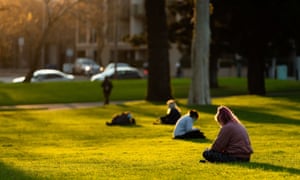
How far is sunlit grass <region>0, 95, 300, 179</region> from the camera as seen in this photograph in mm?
11773

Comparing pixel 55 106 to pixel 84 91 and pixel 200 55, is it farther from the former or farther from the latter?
pixel 200 55

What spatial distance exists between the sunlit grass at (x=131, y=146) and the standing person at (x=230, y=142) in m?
0.27

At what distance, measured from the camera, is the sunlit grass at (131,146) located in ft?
38.6

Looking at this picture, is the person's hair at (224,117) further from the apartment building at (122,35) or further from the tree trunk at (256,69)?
the apartment building at (122,35)

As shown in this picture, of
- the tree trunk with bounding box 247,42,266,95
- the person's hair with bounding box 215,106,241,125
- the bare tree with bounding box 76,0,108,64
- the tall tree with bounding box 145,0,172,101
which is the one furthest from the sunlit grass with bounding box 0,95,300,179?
the bare tree with bounding box 76,0,108,64

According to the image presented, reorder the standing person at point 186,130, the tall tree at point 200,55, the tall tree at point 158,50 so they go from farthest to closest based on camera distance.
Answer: the tall tree at point 158,50, the tall tree at point 200,55, the standing person at point 186,130

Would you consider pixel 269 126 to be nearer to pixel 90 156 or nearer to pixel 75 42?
pixel 90 156

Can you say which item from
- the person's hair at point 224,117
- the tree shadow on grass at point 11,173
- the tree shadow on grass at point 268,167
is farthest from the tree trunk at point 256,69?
the tree shadow on grass at point 11,173

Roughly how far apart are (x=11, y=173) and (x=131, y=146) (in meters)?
6.53

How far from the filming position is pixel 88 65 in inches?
3031

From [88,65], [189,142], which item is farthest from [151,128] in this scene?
[88,65]

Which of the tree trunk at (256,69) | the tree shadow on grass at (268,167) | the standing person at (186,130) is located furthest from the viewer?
the tree trunk at (256,69)

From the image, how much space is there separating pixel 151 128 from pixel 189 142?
18.5 feet

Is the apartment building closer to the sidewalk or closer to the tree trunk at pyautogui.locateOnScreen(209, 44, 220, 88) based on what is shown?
the tree trunk at pyautogui.locateOnScreen(209, 44, 220, 88)
